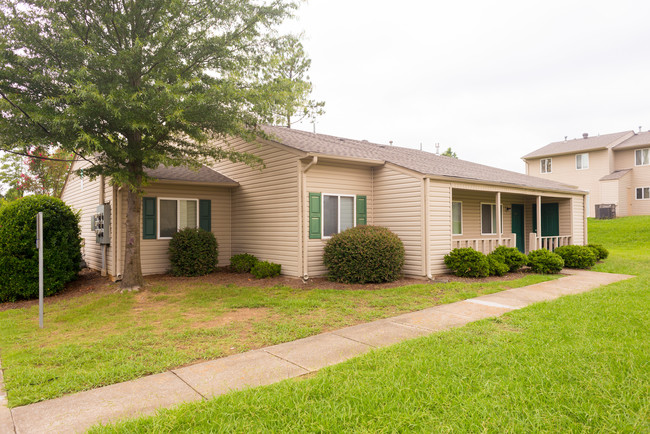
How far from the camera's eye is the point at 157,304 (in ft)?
25.6

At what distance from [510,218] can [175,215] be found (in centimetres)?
1378

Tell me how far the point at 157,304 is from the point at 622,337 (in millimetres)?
7929

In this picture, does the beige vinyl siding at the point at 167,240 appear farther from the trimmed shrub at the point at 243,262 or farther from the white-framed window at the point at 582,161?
the white-framed window at the point at 582,161

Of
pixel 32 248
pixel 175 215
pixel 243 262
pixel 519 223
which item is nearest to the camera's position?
pixel 32 248

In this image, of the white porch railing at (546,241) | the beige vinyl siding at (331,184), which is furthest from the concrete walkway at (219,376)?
the white porch railing at (546,241)

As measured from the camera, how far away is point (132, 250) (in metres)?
9.19

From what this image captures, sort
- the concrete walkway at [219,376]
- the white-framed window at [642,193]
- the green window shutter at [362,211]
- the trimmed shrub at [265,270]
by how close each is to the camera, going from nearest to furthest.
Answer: the concrete walkway at [219,376] → the trimmed shrub at [265,270] → the green window shutter at [362,211] → the white-framed window at [642,193]

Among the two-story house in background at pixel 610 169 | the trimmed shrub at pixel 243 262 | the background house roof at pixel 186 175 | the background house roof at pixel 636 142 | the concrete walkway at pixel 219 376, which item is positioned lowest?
the concrete walkway at pixel 219 376

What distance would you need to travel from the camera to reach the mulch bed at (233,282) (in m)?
9.20

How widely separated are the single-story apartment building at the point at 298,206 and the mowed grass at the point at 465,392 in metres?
5.80

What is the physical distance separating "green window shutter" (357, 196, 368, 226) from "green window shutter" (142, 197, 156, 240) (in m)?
6.27

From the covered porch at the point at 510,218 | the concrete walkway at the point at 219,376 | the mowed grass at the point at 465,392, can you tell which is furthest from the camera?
the covered porch at the point at 510,218

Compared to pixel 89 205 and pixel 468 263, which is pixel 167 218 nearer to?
pixel 89 205

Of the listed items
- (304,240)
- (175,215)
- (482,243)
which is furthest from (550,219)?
(175,215)
